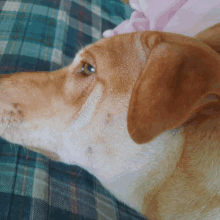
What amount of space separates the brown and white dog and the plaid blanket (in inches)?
5.4

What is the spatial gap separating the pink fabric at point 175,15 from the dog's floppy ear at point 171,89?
3.33 feet

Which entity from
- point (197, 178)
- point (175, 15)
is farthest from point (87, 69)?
point (175, 15)

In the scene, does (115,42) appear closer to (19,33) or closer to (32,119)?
(32,119)

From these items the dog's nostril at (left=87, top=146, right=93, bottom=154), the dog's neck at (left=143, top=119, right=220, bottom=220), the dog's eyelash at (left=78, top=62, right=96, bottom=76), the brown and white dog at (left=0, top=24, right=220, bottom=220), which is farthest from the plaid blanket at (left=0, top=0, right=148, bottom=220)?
the dog's eyelash at (left=78, top=62, right=96, bottom=76)

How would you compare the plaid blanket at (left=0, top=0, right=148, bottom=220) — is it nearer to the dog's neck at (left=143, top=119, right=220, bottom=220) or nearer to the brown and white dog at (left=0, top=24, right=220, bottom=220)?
the brown and white dog at (left=0, top=24, right=220, bottom=220)

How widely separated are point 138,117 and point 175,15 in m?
1.32

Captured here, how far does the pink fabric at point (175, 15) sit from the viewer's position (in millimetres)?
1485

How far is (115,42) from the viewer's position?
93 centimetres

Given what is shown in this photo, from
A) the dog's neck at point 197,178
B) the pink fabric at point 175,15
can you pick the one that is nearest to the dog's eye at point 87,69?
the dog's neck at point 197,178

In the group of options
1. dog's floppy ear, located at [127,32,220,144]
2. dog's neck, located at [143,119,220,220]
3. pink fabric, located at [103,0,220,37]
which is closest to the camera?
dog's floppy ear, located at [127,32,220,144]

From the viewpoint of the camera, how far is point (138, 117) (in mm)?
667

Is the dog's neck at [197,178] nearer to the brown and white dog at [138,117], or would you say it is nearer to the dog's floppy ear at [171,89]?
the brown and white dog at [138,117]

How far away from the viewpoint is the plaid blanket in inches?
34.9

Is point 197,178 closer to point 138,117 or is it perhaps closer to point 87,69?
point 138,117
